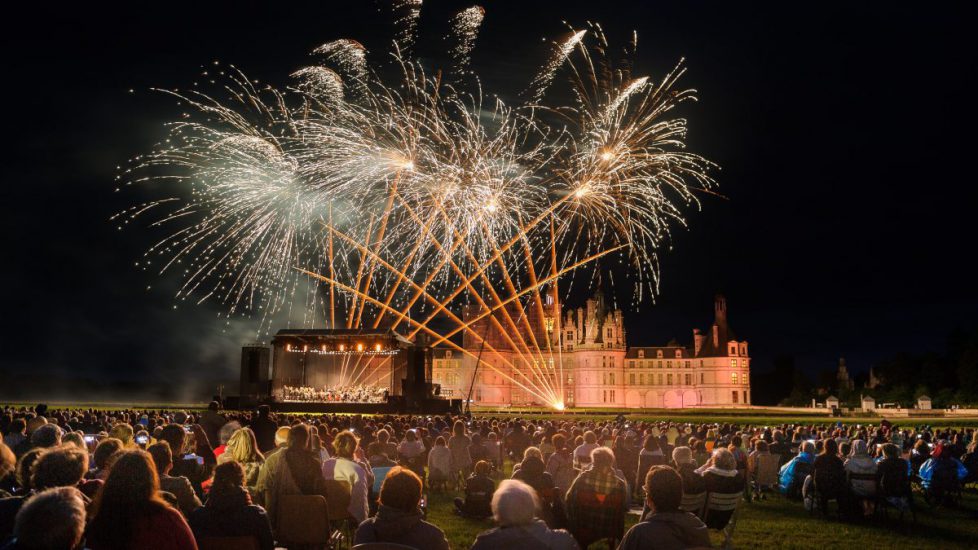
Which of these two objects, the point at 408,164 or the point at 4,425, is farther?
the point at 408,164

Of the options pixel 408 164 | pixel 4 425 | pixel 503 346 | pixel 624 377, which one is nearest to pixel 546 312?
pixel 503 346

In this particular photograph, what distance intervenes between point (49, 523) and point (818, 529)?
1064 cm

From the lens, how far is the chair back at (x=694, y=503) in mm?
8367

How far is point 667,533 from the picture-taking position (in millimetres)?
4570

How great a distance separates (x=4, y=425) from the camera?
17.2 meters

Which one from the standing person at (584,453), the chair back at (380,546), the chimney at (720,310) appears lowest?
the standing person at (584,453)

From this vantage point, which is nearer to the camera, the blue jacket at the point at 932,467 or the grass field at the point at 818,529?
the grass field at the point at 818,529

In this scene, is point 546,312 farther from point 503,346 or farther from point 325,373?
point 325,373

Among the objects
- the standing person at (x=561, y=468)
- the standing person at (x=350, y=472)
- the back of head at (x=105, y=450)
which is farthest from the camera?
the standing person at (x=561, y=468)

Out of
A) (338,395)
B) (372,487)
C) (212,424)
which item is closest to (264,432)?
(212,424)

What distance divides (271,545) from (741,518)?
30.5ft

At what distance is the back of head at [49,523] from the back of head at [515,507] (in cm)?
212

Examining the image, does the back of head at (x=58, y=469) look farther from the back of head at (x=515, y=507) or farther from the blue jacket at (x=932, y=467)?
the blue jacket at (x=932, y=467)

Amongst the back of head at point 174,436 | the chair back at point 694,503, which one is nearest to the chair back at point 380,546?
the back of head at point 174,436
